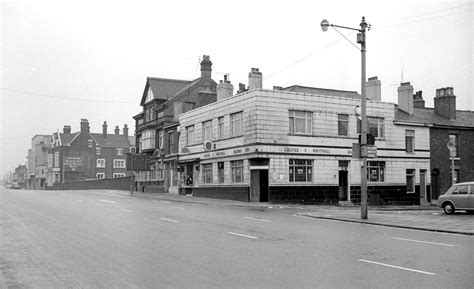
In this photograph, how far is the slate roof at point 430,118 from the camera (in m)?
42.6

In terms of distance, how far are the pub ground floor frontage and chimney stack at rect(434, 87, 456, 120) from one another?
17.9 ft

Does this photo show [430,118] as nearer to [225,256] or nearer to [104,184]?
[225,256]

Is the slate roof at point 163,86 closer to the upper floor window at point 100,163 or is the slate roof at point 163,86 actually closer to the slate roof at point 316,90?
the slate roof at point 316,90

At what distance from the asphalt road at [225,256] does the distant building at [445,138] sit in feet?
90.7

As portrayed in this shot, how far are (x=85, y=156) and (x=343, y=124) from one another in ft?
228

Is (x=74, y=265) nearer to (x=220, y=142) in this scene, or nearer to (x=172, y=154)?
(x=220, y=142)

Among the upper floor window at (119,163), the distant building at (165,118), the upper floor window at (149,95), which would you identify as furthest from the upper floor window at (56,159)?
the upper floor window at (149,95)

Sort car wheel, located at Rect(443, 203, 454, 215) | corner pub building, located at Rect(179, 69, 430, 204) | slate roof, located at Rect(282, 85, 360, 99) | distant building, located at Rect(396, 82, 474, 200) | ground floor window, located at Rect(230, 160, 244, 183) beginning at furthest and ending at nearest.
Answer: slate roof, located at Rect(282, 85, 360, 99) → distant building, located at Rect(396, 82, 474, 200) → ground floor window, located at Rect(230, 160, 244, 183) → corner pub building, located at Rect(179, 69, 430, 204) → car wheel, located at Rect(443, 203, 454, 215)

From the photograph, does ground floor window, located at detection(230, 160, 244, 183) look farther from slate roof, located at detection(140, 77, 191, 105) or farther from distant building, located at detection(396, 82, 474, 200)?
slate roof, located at detection(140, 77, 191, 105)

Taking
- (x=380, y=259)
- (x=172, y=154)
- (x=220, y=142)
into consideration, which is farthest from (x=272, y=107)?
(x=380, y=259)

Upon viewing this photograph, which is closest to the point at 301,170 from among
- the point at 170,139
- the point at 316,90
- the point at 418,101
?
the point at 316,90

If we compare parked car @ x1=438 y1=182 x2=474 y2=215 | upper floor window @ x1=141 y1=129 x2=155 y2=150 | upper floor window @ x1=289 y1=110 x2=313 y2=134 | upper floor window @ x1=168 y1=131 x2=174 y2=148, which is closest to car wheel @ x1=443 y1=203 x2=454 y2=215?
parked car @ x1=438 y1=182 x2=474 y2=215

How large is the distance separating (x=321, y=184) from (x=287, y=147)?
3.92m

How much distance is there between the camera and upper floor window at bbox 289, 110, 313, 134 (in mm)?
36756
